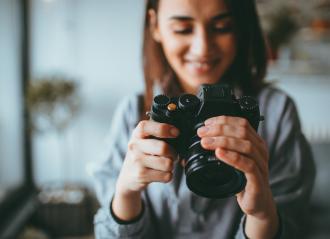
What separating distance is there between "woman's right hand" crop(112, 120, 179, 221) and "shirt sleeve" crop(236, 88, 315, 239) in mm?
161

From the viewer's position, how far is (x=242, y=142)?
54 centimetres

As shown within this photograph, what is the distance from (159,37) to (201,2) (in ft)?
0.46

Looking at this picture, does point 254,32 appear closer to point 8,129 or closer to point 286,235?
point 286,235

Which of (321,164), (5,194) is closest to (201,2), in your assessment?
(321,164)

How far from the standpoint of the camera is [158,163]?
587 millimetres

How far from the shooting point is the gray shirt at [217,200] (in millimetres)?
692

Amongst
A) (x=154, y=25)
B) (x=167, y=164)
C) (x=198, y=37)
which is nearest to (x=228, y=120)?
(x=167, y=164)

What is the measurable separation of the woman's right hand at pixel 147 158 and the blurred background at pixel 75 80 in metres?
1.77

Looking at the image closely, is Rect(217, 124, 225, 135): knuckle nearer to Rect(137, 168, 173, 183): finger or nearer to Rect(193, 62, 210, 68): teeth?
Rect(137, 168, 173, 183): finger

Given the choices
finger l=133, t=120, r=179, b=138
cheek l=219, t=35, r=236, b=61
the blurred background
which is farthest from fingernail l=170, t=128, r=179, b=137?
the blurred background

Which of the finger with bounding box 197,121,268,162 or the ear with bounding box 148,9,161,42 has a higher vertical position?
the ear with bounding box 148,9,161,42

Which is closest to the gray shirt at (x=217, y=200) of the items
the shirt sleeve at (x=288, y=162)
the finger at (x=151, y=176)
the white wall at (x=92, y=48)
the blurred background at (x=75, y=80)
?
the shirt sleeve at (x=288, y=162)

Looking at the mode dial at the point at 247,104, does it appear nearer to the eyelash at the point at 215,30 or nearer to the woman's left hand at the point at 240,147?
the woman's left hand at the point at 240,147

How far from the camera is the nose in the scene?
2.31 feet
